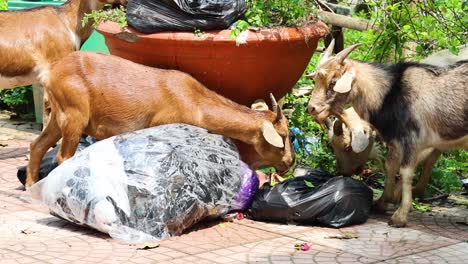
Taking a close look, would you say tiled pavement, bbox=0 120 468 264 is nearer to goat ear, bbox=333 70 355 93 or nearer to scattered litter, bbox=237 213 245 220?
scattered litter, bbox=237 213 245 220

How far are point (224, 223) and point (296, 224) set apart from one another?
1.79 ft

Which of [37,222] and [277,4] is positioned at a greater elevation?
[277,4]

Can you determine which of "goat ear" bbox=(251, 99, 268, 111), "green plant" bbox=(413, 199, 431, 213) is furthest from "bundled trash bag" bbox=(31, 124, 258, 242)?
"green plant" bbox=(413, 199, 431, 213)

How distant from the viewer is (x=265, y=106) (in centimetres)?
692

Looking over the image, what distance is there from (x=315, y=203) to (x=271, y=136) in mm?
686

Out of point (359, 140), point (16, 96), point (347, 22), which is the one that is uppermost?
point (347, 22)

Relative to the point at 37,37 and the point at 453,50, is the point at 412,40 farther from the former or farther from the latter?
the point at 37,37

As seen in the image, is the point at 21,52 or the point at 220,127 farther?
the point at 21,52

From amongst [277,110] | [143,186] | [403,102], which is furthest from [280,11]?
[143,186]

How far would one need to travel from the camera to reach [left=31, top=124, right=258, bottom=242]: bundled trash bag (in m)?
5.71

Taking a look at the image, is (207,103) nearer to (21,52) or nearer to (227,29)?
(227,29)

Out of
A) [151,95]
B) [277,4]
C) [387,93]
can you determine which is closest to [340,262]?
[387,93]

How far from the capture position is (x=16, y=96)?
10.2m

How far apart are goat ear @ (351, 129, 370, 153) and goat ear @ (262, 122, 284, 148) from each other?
638 mm
